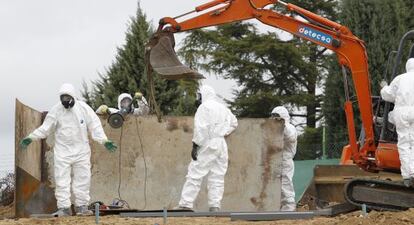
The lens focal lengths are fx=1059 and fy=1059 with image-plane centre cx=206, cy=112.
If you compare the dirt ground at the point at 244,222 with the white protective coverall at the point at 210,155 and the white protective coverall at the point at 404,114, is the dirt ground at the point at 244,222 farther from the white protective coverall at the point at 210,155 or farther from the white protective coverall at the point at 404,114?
the white protective coverall at the point at 210,155

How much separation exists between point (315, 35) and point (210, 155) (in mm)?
2148

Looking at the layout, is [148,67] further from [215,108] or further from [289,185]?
[289,185]

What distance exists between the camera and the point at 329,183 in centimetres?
1608

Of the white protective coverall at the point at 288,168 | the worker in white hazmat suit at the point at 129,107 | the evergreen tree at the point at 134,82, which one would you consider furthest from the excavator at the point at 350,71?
the evergreen tree at the point at 134,82

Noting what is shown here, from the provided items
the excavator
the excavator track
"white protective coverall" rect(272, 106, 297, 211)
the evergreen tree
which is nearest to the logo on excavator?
the excavator

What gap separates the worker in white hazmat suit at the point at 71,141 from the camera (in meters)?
13.5

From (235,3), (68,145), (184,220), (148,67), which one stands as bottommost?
(184,220)

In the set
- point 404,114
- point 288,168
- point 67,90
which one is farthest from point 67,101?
point 404,114

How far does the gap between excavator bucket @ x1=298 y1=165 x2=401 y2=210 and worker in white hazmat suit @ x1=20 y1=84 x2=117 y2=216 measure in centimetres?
390

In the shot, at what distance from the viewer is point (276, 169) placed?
15.5 metres

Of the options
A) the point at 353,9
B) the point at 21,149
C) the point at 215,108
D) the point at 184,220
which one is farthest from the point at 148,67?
the point at 353,9

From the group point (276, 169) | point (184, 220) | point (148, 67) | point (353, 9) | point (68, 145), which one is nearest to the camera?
point (184, 220)

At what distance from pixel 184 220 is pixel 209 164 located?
6.82 ft

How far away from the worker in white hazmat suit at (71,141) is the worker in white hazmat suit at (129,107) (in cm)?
158
